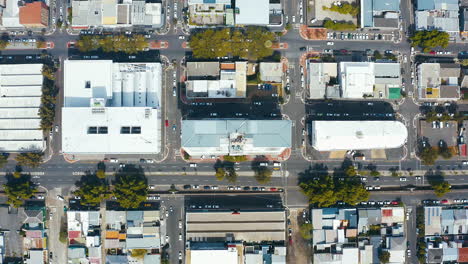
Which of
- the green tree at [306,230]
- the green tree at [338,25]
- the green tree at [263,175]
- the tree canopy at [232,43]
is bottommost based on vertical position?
the green tree at [306,230]

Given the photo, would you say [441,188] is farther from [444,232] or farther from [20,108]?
[20,108]

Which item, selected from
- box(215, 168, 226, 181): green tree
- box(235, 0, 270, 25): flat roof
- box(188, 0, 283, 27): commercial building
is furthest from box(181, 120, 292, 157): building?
box(235, 0, 270, 25): flat roof

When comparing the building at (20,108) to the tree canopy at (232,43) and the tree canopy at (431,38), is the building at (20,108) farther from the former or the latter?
the tree canopy at (431,38)

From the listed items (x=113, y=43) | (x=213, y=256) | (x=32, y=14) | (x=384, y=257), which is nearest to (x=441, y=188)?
(x=384, y=257)

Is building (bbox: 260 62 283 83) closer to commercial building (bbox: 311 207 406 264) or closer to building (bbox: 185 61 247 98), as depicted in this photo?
building (bbox: 185 61 247 98)

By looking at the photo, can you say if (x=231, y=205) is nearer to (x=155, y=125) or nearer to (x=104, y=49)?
(x=155, y=125)

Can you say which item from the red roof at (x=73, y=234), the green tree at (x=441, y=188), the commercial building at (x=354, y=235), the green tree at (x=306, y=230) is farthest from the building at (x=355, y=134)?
the red roof at (x=73, y=234)

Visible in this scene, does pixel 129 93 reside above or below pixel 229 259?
above

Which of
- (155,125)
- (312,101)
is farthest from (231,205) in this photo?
(312,101)
